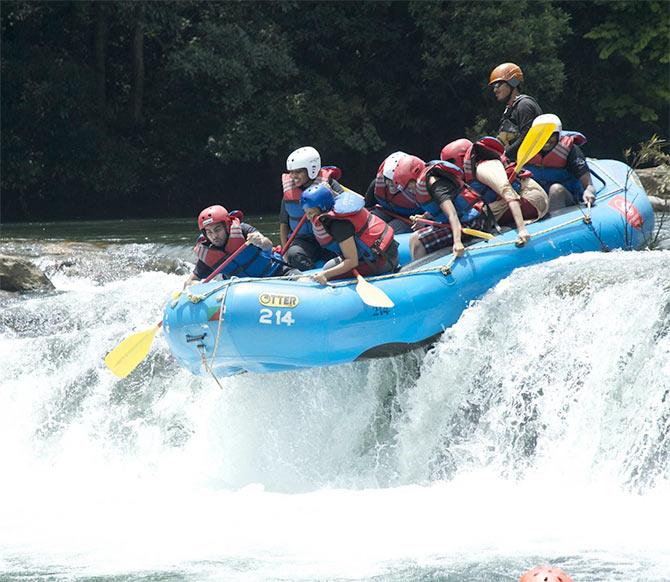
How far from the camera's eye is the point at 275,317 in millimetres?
7359

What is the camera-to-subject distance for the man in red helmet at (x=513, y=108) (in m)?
8.65

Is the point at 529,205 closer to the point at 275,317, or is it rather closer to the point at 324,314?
the point at 324,314

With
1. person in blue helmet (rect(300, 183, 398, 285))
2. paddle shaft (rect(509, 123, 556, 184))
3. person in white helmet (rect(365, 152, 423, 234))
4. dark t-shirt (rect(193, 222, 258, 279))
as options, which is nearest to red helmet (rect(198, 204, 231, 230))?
dark t-shirt (rect(193, 222, 258, 279))

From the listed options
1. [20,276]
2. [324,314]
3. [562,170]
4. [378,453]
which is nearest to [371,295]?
[324,314]

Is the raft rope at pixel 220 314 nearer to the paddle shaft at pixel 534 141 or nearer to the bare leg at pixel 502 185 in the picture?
the bare leg at pixel 502 185

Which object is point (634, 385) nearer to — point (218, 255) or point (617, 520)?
point (617, 520)

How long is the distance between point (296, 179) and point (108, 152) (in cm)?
→ 1222

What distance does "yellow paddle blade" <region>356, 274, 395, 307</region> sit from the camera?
288 inches

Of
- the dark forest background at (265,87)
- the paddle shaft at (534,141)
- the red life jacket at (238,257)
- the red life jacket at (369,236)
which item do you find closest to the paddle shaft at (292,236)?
the red life jacket at (238,257)

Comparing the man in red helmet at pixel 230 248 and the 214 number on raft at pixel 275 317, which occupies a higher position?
the man in red helmet at pixel 230 248

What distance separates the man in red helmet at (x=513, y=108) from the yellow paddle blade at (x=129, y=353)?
2.89 metres

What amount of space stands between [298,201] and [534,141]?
5.55ft

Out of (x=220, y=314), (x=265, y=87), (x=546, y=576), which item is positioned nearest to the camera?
(x=546, y=576)

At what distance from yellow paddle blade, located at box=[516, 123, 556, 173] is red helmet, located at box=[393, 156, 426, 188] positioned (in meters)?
0.68
